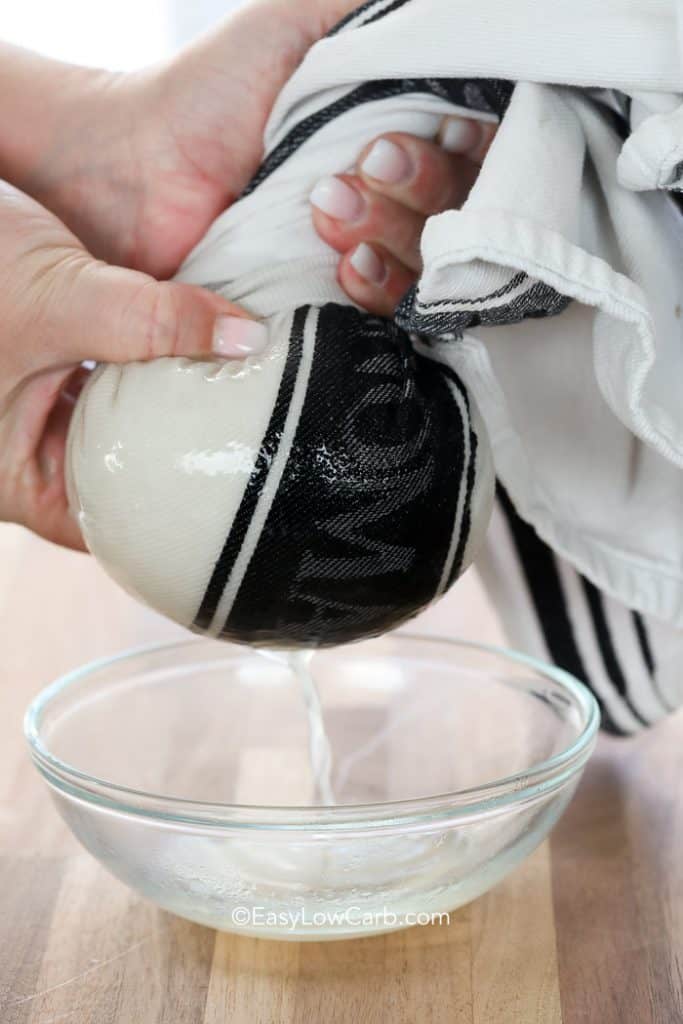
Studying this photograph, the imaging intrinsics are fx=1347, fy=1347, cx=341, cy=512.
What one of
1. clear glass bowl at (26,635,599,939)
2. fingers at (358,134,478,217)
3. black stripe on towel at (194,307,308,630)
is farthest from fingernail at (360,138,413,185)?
clear glass bowl at (26,635,599,939)

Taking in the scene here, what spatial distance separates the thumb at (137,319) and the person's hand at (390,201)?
52 millimetres

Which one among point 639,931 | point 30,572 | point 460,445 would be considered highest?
point 460,445

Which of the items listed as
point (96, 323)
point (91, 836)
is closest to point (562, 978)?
point (91, 836)

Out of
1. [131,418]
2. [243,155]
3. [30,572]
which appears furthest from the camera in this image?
[30,572]

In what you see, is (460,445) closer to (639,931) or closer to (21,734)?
(639,931)

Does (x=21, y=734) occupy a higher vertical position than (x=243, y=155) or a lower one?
lower

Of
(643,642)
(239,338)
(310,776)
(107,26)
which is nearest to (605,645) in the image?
(643,642)

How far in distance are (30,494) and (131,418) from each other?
0.56 ft

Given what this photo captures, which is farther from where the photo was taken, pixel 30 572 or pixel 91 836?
pixel 30 572

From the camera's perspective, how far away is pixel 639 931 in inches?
18.1

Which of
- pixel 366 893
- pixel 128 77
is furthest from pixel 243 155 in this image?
pixel 366 893

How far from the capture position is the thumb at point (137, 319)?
16.9 inches

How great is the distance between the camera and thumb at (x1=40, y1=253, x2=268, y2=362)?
430 mm

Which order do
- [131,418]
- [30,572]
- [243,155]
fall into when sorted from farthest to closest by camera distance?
[30,572]
[243,155]
[131,418]
